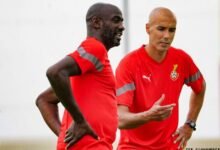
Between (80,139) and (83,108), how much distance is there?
141 millimetres

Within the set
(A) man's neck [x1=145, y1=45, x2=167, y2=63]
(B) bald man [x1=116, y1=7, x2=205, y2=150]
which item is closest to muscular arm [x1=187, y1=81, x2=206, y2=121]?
(B) bald man [x1=116, y1=7, x2=205, y2=150]

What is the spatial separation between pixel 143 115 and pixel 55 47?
2565 millimetres

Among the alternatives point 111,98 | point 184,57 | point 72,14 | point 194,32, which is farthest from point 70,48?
point 111,98

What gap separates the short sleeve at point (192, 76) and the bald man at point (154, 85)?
0.01 m

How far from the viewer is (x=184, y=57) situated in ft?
18.1

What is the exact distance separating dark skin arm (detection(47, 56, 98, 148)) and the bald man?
52.0 inches

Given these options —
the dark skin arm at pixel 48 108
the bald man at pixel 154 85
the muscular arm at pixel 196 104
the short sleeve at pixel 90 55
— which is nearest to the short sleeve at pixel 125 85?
the bald man at pixel 154 85

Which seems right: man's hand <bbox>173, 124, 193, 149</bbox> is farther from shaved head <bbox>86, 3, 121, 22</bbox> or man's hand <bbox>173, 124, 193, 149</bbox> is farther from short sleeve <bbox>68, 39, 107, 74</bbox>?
short sleeve <bbox>68, 39, 107, 74</bbox>

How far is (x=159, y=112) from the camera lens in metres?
4.74

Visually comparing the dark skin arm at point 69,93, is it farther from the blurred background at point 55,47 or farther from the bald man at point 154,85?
the blurred background at point 55,47

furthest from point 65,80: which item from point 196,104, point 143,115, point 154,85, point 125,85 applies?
point 196,104

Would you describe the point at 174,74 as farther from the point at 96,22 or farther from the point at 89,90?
the point at 89,90

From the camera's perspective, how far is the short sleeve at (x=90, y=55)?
148 inches

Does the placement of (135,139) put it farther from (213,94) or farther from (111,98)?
(213,94)
